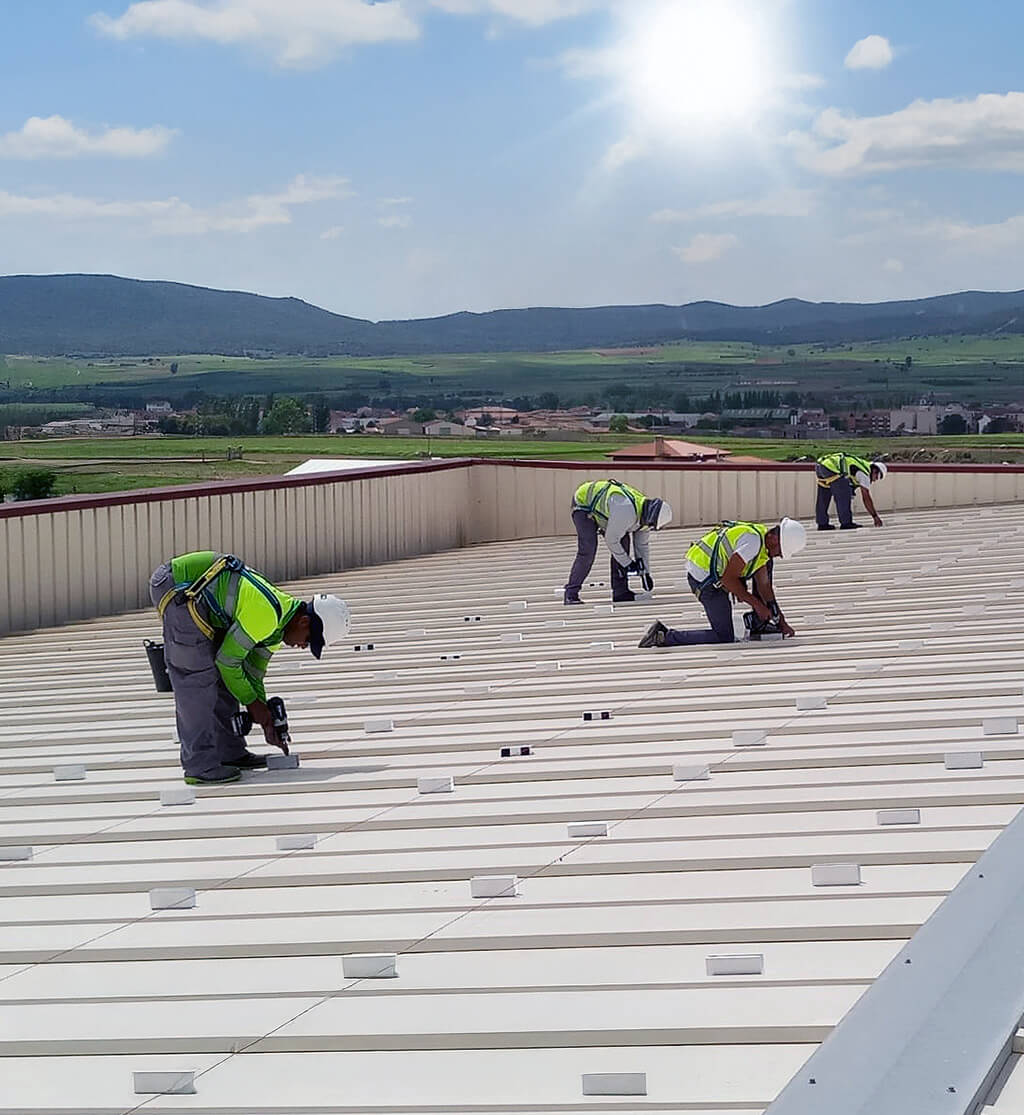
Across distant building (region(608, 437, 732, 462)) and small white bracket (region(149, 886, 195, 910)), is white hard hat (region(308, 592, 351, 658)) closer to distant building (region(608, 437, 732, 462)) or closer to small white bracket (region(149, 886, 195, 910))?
small white bracket (region(149, 886, 195, 910))

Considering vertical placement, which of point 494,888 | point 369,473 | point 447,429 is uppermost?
point 447,429

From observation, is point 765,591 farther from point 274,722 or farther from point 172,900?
point 172,900

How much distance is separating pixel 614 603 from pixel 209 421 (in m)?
41.6

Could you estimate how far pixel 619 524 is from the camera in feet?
46.2

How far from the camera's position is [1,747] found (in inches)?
362

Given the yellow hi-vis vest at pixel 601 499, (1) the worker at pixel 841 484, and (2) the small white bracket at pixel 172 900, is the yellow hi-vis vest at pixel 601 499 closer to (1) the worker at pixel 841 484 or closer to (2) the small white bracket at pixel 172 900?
(1) the worker at pixel 841 484

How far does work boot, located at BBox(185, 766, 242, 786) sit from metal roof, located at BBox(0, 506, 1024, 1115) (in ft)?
0.36

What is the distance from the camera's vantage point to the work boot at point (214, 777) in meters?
7.89

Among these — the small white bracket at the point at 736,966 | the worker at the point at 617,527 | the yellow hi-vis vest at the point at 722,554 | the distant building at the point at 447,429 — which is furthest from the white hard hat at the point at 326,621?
the distant building at the point at 447,429

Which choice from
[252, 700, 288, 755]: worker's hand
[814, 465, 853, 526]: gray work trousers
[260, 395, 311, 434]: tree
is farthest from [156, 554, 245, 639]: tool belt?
[260, 395, 311, 434]: tree

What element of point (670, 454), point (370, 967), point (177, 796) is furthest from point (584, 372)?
point (370, 967)

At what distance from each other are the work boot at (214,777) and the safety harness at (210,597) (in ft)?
2.15

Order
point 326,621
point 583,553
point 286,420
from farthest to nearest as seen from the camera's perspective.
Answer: point 286,420 < point 583,553 < point 326,621

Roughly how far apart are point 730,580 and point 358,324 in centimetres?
15670
